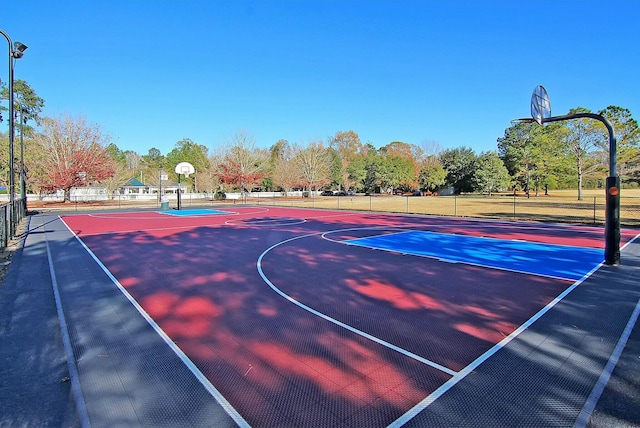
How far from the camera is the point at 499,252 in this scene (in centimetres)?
1066

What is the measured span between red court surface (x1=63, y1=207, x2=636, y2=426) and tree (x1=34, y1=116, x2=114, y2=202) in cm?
2875

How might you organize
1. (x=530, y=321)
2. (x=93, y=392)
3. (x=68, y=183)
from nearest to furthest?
(x=93, y=392), (x=530, y=321), (x=68, y=183)

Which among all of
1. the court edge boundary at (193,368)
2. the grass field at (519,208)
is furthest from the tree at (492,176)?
the court edge boundary at (193,368)

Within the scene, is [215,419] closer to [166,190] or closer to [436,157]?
[166,190]

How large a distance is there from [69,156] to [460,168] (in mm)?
58121

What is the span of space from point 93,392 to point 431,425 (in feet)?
10.0

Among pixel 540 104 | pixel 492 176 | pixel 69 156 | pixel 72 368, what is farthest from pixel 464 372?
pixel 492 176

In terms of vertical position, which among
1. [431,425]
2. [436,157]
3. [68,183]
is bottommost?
[431,425]

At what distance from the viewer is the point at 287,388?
3.48 metres

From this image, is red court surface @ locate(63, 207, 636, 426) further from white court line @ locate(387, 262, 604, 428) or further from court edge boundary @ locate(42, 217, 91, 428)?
court edge boundary @ locate(42, 217, 91, 428)

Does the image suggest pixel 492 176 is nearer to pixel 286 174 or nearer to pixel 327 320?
pixel 286 174

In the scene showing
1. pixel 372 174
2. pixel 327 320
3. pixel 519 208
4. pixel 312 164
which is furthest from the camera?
pixel 372 174

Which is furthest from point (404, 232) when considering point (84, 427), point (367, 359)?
point (84, 427)

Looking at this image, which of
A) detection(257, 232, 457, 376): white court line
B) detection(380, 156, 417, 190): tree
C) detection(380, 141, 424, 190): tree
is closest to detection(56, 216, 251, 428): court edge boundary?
detection(257, 232, 457, 376): white court line
